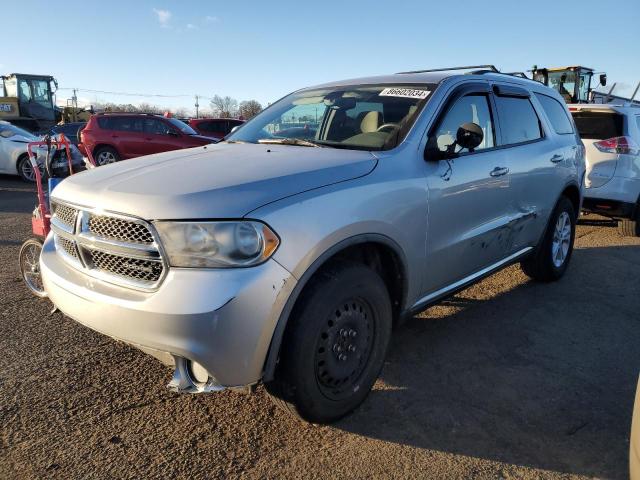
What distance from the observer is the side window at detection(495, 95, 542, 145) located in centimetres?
397

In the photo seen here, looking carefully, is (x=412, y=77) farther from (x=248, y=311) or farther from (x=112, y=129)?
(x=112, y=129)

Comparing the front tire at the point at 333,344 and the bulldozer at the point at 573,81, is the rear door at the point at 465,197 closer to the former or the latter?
the front tire at the point at 333,344

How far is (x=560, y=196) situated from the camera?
481 cm

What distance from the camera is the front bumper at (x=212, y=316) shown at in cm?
207

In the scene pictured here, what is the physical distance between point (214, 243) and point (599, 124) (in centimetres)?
670

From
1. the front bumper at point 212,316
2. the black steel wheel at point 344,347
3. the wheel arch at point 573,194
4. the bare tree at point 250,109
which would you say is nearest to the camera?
the front bumper at point 212,316

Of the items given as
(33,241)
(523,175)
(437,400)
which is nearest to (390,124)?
(523,175)

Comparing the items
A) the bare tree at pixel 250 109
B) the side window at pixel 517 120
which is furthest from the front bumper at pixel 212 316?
the bare tree at pixel 250 109

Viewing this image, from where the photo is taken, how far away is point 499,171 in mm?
3676

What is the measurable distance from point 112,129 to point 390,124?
13.0m

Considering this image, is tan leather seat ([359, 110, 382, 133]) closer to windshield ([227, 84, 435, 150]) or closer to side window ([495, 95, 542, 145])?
windshield ([227, 84, 435, 150])

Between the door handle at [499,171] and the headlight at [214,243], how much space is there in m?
2.08

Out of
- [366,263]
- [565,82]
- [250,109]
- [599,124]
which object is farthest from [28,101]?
[250,109]

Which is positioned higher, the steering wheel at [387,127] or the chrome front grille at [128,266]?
the steering wheel at [387,127]
